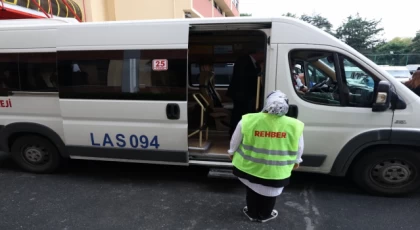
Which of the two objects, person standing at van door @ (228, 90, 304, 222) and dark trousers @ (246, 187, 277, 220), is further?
dark trousers @ (246, 187, 277, 220)

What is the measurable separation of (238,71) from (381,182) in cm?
242

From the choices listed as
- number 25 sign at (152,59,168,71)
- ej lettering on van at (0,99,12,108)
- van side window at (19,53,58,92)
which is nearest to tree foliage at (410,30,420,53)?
number 25 sign at (152,59,168,71)

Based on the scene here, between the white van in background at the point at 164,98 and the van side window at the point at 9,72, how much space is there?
15 mm

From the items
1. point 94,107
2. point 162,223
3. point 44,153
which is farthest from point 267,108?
point 44,153

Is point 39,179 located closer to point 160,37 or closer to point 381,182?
point 160,37

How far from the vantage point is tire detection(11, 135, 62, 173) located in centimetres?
435

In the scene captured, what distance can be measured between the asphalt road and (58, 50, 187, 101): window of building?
127cm

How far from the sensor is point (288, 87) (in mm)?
3512

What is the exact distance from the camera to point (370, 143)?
3.42 meters

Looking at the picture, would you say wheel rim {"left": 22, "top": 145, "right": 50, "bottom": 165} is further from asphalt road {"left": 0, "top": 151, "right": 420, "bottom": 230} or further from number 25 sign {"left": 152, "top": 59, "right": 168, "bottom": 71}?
number 25 sign {"left": 152, "top": 59, "right": 168, "bottom": 71}

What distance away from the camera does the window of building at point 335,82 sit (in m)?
3.42

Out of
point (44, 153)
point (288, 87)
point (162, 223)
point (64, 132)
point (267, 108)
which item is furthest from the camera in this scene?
point (44, 153)

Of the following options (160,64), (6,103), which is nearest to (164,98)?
(160,64)

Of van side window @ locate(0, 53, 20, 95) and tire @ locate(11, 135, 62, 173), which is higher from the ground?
van side window @ locate(0, 53, 20, 95)
